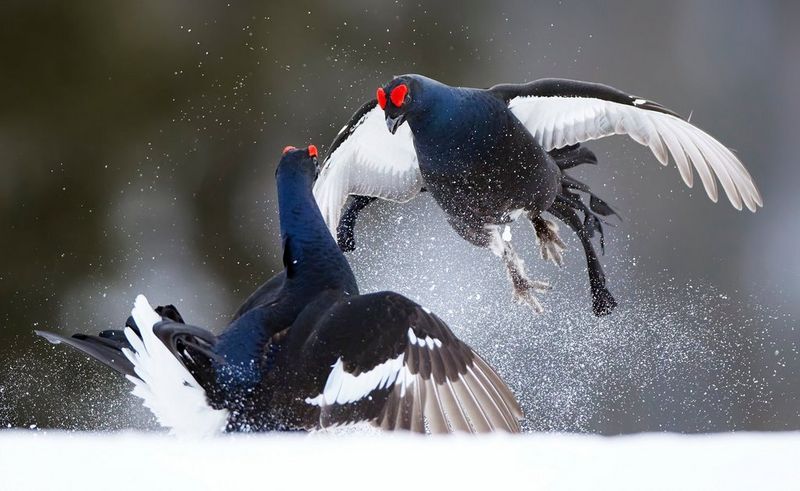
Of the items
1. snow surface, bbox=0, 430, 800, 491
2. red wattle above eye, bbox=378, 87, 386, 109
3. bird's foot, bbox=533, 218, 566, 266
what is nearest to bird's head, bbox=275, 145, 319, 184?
red wattle above eye, bbox=378, 87, 386, 109

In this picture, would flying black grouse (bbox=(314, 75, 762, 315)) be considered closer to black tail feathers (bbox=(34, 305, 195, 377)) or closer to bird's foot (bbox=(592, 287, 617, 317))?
bird's foot (bbox=(592, 287, 617, 317))

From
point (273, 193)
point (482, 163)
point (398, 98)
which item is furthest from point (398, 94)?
point (273, 193)

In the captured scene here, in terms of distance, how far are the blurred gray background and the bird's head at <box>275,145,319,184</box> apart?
1.76 metres

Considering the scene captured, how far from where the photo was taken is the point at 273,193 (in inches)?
166

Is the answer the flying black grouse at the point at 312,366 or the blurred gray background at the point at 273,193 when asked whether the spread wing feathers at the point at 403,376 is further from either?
the blurred gray background at the point at 273,193

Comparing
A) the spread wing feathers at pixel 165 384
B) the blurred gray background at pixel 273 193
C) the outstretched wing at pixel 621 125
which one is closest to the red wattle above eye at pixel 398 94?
the outstretched wing at pixel 621 125

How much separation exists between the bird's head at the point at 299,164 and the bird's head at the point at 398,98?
191 mm

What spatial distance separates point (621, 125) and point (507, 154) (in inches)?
12.5

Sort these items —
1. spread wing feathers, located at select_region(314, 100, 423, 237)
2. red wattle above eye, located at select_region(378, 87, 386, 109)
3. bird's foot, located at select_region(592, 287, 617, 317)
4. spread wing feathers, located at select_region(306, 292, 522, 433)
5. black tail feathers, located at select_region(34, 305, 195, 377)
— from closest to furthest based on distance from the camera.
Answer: spread wing feathers, located at select_region(306, 292, 522, 433)
black tail feathers, located at select_region(34, 305, 195, 377)
red wattle above eye, located at select_region(378, 87, 386, 109)
bird's foot, located at select_region(592, 287, 617, 317)
spread wing feathers, located at select_region(314, 100, 423, 237)

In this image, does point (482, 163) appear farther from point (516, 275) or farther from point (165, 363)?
point (165, 363)

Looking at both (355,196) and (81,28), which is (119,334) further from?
(81,28)

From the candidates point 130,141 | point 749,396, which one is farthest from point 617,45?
point 130,141

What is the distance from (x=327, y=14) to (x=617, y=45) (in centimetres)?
130

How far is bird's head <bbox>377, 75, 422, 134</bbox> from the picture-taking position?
2090mm
